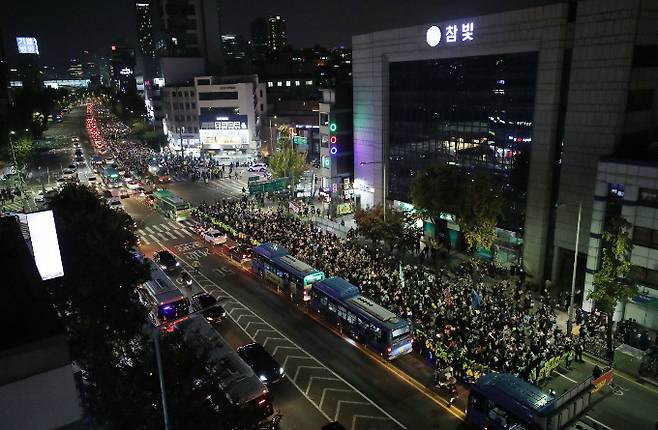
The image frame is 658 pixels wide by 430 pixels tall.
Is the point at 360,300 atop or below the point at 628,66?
below

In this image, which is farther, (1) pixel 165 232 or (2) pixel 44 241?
(1) pixel 165 232

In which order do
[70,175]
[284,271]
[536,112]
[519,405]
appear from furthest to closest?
1. [70,175]
2. [536,112]
3. [284,271]
4. [519,405]

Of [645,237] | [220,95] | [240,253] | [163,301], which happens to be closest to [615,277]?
[645,237]

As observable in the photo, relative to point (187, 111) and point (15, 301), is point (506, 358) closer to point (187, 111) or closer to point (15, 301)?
point (15, 301)

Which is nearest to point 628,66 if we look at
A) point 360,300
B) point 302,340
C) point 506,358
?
point 506,358

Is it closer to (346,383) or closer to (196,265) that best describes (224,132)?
(196,265)

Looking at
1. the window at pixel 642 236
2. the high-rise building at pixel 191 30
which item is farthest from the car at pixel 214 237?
the high-rise building at pixel 191 30
